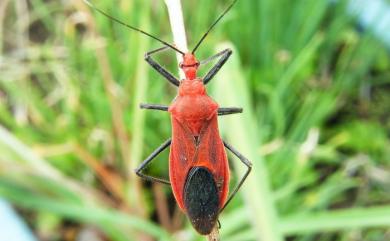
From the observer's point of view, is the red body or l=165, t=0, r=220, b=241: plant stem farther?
the red body

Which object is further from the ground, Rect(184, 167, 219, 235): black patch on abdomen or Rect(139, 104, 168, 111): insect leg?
Rect(139, 104, 168, 111): insect leg

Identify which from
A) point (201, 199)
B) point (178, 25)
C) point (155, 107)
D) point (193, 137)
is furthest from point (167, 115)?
point (178, 25)

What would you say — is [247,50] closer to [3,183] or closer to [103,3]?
[103,3]

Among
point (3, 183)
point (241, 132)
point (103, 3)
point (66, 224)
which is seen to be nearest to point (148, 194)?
point (66, 224)

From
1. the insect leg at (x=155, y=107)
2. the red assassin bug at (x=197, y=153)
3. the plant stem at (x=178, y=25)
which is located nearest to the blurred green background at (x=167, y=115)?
the insect leg at (x=155, y=107)

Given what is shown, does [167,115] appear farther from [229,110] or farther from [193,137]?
[193,137]

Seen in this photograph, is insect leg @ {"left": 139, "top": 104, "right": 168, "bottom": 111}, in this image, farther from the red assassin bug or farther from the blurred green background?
the blurred green background

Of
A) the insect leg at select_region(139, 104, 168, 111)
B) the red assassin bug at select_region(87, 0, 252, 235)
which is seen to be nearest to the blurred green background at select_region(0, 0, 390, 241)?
the insect leg at select_region(139, 104, 168, 111)

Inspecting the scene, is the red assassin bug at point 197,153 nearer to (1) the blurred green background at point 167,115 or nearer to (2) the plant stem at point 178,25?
(2) the plant stem at point 178,25
